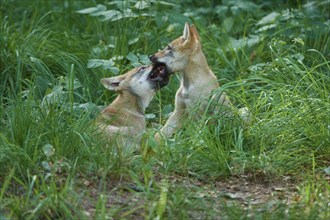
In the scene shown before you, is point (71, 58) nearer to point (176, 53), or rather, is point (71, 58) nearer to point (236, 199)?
point (176, 53)

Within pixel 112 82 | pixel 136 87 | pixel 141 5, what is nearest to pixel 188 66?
pixel 136 87

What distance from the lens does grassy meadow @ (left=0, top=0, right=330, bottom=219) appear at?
5328 mm

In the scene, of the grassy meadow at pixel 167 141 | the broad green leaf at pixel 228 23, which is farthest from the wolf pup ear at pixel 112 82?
the broad green leaf at pixel 228 23

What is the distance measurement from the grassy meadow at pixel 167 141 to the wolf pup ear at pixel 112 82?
122 mm

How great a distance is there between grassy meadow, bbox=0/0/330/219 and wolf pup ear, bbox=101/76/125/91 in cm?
12

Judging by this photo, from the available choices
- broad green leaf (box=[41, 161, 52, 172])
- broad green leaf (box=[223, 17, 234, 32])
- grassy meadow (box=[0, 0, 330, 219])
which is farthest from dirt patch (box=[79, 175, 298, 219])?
broad green leaf (box=[223, 17, 234, 32])

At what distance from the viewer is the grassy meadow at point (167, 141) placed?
5328 millimetres

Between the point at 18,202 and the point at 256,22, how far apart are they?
554 centimetres

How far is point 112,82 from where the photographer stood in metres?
8.05

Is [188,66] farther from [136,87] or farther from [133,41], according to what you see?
[133,41]

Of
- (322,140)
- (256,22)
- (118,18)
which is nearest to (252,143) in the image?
(322,140)

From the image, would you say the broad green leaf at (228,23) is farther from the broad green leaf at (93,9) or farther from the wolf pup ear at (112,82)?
the wolf pup ear at (112,82)

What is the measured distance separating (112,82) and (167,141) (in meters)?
1.53

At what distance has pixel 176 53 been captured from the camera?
26.1ft
